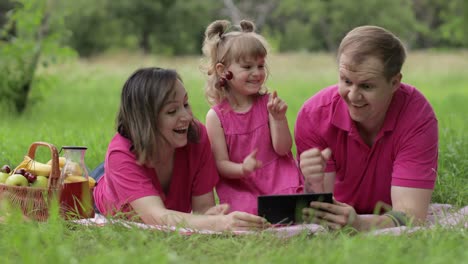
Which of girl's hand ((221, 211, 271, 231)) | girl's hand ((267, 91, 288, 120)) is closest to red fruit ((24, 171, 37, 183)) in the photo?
girl's hand ((221, 211, 271, 231))

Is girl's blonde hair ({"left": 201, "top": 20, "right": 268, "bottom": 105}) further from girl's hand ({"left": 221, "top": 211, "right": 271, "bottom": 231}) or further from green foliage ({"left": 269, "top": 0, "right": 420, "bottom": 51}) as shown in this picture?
green foliage ({"left": 269, "top": 0, "right": 420, "bottom": 51})

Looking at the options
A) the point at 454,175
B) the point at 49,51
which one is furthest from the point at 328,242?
the point at 49,51

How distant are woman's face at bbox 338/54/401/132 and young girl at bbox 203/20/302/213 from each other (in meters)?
0.56

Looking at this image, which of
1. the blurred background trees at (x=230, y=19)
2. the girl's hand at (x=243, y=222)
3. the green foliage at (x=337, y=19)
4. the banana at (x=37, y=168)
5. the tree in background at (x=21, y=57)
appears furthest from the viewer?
the blurred background trees at (x=230, y=19)

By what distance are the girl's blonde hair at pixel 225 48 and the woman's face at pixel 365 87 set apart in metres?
0.74

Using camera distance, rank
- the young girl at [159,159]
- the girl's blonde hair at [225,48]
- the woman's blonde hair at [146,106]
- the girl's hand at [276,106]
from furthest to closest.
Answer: the girl's blonde hair at [225,48]
the girl's hand at [276,106]
the woman's blonde hair at [146,106]
the young girl at [159,159]

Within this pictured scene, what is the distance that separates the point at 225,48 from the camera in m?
5.02

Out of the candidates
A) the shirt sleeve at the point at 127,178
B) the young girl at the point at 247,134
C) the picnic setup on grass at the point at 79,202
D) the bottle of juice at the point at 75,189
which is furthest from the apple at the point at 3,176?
the young girl at the point at 247,134

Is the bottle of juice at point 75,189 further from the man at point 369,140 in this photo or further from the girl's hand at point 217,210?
the man at point 369,140

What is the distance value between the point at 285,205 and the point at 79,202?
4.33 feet

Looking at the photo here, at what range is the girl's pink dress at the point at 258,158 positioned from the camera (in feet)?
16.1

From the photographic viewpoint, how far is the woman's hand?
417 centimetres

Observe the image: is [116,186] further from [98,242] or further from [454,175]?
[454,175]

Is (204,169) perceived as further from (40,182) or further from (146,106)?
(40,182)
